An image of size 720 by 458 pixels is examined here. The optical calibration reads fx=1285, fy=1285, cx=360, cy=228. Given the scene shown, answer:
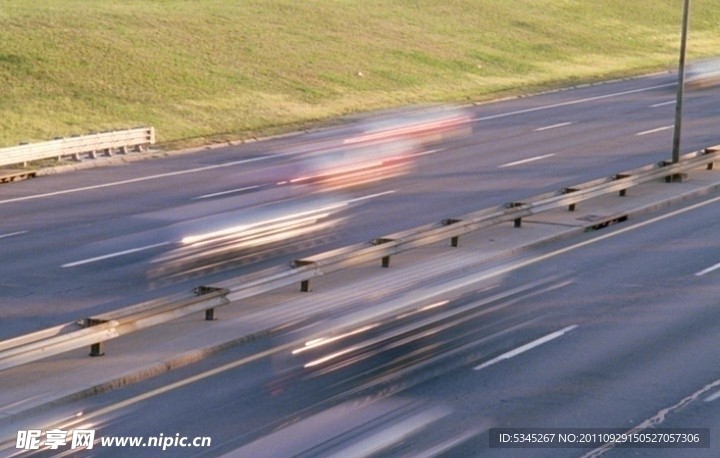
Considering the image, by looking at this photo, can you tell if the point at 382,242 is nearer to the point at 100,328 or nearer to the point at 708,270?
the point at 708,270

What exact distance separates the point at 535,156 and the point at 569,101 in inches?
631

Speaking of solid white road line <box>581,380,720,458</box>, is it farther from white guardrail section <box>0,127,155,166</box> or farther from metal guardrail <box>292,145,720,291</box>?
white guardrail section <box>0,127,155,166</box>

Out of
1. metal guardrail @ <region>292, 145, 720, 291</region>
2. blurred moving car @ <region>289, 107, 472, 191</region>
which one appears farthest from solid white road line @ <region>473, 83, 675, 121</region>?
metal guardrail @ <region>292, 145, 720, 291</region>

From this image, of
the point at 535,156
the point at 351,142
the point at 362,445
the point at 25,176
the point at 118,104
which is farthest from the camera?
the point at 118,104

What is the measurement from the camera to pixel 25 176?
33.6m

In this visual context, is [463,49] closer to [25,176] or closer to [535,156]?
[535,156]

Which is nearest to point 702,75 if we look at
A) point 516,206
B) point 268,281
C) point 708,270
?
point 516,206

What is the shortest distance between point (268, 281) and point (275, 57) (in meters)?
40.4

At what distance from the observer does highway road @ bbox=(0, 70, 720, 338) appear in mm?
20406

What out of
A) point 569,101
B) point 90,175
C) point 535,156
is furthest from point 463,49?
point 90,175

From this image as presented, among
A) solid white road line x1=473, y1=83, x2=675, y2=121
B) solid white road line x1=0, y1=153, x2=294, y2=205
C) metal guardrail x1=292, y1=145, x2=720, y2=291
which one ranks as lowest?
solid white road line x1=0, y1=153, x2=294, y2=205

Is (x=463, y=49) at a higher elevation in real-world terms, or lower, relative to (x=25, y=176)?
higher

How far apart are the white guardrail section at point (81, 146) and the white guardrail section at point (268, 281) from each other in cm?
1601

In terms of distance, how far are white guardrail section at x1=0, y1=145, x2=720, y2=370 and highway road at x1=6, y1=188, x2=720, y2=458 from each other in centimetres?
86
